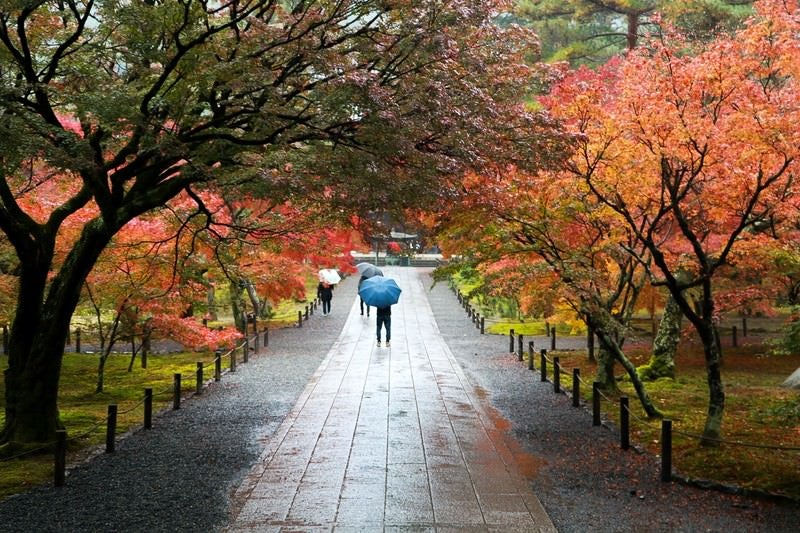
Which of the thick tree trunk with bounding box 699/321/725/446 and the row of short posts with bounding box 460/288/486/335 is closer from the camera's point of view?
the thick tree trunk with bounding box 699/321/725/446

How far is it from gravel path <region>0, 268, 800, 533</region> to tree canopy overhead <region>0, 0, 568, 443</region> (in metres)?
2.24

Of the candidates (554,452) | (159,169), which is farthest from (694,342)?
(159,169)

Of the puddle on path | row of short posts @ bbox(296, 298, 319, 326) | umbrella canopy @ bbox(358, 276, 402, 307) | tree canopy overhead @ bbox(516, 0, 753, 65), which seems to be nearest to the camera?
the puddle on path

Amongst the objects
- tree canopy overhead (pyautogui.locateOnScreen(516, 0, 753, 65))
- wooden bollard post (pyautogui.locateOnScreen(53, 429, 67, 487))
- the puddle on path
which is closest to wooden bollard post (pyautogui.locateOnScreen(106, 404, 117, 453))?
wooden bollard post (pyautogui.locateOnScreen(53, 429, 67, 487))

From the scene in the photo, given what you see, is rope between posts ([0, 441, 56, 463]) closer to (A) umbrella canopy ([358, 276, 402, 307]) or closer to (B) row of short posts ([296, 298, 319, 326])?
(A) umbrella canopy ([358, 276, 402, 307])

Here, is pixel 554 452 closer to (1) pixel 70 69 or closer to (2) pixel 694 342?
(1) pixel 70 69

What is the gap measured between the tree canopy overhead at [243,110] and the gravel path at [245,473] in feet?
7.34

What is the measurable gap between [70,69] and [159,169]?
1842 millimetres

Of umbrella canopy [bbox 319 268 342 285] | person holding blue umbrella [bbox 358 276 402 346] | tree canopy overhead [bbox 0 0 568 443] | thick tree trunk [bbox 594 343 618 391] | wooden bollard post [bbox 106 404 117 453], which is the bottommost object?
wooden bollard post [bbox 106 404 117 453]

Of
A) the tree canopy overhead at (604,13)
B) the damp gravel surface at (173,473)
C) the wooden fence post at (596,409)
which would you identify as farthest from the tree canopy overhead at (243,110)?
the tree canopy overhead at (604,13)

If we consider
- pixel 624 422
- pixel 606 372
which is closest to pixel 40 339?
pixel 624 422

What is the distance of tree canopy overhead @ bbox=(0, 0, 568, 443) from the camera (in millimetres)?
8836

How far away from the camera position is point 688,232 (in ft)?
33.1

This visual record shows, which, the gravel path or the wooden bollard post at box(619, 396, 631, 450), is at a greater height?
the wooden bollard post at box(619, 396, 631, 450)
